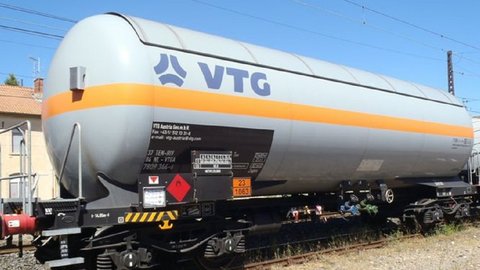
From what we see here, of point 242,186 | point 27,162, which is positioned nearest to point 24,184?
point 27,162

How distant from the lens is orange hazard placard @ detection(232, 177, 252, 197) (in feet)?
25.6

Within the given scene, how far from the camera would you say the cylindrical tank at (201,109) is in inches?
260

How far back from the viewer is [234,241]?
7.98 metres

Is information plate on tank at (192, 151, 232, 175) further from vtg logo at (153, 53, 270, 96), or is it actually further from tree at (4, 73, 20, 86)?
tree at (4, 73, 20, 86)

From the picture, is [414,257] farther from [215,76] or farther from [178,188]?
[215,76]

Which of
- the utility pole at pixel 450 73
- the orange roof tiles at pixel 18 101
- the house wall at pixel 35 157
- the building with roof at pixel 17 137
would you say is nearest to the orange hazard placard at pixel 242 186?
the building with roof at pixel 17 137

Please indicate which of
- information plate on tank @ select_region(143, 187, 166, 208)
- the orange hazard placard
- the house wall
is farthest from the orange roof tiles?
information plate on tank @ select_region(143, 187, 166, 208)

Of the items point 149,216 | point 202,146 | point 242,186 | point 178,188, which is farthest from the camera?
point 242,186

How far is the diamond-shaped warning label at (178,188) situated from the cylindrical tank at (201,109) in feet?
0.54

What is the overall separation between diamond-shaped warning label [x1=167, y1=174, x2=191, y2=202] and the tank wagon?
17mm

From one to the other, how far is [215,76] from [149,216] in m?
2.17

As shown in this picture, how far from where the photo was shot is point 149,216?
22.2 ft

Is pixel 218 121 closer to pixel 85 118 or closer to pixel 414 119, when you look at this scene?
pixel 85 118

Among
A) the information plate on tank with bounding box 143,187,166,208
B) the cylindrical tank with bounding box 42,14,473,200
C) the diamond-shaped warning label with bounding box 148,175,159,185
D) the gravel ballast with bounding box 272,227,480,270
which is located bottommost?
the gravel ballast with bounding box 272,227,480,270
